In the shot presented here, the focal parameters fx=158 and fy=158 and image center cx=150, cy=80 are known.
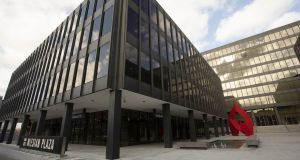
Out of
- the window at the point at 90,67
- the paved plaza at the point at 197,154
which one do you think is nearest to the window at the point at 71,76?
the window at the point at 90,67

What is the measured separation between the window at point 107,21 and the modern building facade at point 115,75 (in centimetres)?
1

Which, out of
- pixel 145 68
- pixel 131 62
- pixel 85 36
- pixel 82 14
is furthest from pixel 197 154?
pixel 82 14

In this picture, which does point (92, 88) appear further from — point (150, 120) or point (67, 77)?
point (150, 120)

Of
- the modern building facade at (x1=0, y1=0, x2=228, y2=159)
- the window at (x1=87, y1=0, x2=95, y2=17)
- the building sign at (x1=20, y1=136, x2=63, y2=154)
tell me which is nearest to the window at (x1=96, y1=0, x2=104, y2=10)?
the modern building facade at (x1=0, y1=0, x2=228, y2=159)

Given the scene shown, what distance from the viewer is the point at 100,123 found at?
2280cm

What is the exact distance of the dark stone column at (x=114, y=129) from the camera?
11703 mm

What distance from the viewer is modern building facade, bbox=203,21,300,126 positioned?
175ft

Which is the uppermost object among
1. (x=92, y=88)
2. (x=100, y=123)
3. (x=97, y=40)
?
(x=97, y=40)

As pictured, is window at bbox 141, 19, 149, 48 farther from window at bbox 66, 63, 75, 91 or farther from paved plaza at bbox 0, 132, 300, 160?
paved plaza at bbox 0, 132, 300, 160

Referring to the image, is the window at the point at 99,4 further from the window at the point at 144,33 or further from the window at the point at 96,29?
the window at the point at 144,33

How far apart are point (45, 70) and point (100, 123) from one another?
13.2 metres

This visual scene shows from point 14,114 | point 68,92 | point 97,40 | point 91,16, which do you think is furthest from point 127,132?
point 14,114

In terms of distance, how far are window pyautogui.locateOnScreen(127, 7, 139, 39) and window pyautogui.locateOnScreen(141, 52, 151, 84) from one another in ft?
7.85

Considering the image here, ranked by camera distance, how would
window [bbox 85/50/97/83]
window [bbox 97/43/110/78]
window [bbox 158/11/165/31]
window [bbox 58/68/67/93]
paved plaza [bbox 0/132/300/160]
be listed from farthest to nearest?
1. window [bbox 158/11/165/31]
2. window [bbox 58/68/67/93]
3. window [bbox 85/50/97/83]
4. window [bbox 97/43/110/78]
5. paved plaza [bbox 0/132/300/160]
